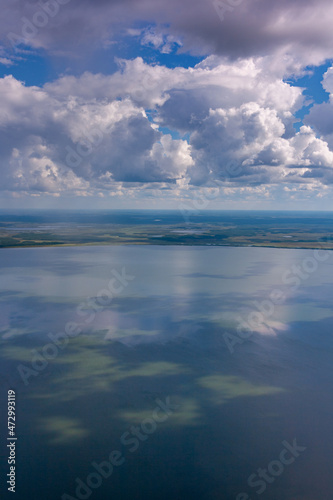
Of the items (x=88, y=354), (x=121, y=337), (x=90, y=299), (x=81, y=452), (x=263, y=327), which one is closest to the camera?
(x=81, y=452)

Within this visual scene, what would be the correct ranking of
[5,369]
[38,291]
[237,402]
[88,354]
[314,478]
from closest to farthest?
[314,478] → [237,402] → [5,369] → [88,354] → [38,291]

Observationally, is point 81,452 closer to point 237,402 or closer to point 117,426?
point 117,426

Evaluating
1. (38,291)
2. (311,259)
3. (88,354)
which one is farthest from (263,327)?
(311,259)

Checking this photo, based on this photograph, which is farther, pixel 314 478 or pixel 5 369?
pixel 5 369

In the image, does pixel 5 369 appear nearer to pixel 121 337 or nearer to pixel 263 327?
pixel 121 337

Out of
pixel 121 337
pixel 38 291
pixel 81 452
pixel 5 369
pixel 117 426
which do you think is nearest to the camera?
pixel 81 452

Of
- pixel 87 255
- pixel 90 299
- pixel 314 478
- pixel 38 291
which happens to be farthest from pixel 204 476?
pixel 87 255
